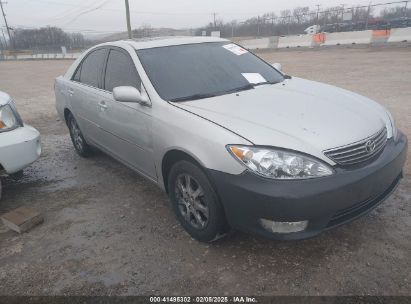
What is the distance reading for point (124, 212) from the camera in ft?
11.4

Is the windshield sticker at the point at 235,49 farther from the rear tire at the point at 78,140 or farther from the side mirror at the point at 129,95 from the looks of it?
the rear tire at the point at 78,140

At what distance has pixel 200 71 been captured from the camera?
3.36 metres

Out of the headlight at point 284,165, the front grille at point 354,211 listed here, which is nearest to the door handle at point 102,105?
the headlight at point 284,165

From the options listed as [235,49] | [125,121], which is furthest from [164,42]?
[125,121]

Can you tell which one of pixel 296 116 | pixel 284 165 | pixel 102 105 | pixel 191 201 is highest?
pixel 296 116

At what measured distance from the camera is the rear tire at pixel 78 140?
491cm

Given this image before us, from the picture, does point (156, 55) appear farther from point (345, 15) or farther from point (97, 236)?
point (345, 15)

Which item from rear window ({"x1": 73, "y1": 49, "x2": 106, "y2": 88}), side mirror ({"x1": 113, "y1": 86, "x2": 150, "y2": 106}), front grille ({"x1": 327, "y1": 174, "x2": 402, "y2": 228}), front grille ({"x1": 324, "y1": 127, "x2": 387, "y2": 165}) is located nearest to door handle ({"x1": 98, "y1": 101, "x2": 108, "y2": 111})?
rear window ({"x1": 73, "y1": 49, "x2": 106, "y2": 88})

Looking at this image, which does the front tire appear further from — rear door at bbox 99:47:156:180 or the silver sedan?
rear door at bbox 99:47:156:180

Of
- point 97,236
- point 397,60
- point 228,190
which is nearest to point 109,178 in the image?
point 97,236

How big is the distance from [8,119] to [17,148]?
0.33 m

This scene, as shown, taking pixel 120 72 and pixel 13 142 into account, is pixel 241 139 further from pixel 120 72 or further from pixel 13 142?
pixel 13 142

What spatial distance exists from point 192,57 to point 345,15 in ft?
107

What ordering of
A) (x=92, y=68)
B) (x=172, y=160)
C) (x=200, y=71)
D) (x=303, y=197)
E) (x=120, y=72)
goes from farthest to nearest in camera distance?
(x=92, y=68)
(x=120, y=72)
(x=200, y=71)
(x=172, y=160)
(x=303, y=197)
